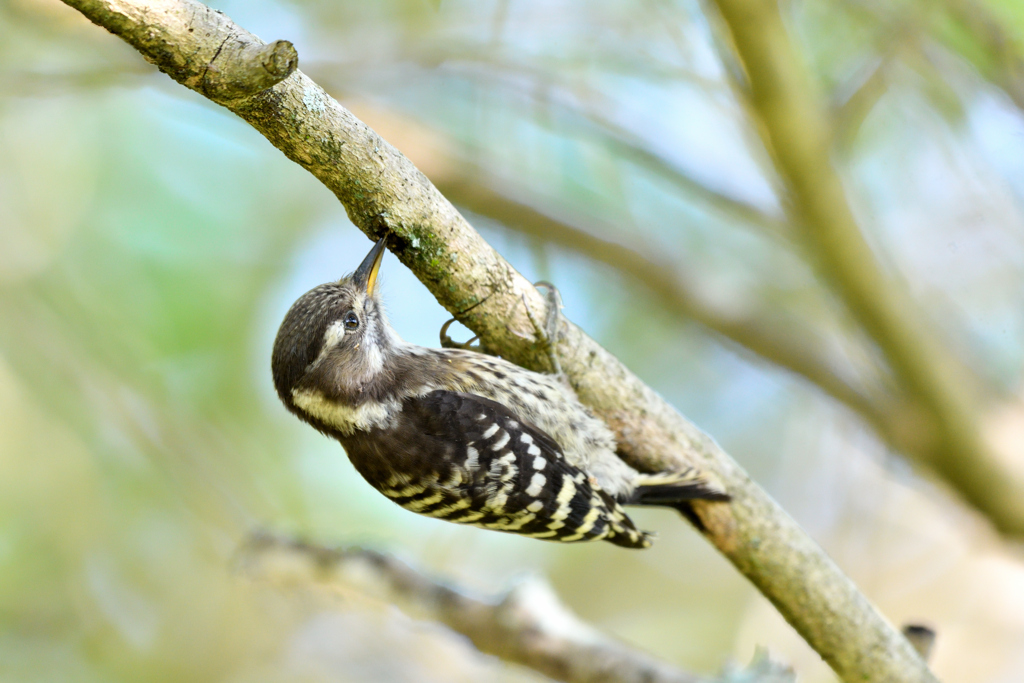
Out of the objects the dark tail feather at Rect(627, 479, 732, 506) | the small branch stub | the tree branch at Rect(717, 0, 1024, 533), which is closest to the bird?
the dark tail feather at Rect(627, 479, 732, 506)

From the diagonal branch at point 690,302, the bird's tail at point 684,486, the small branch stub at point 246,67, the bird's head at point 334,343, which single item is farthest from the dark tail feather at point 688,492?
the diagonal branch at point 690,302

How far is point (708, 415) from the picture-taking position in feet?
21.8

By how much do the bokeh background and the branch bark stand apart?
115 centimetres

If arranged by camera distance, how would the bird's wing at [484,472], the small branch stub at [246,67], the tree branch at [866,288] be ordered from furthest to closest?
1. the tree branch at [866,288]
2. the bird's wing at [484,472]
3. the small branch stub at [246,67]

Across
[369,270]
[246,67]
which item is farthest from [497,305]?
[246,67]

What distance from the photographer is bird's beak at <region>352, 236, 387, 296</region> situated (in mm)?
2395

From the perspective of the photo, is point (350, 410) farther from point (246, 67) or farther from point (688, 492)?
point (246, 67)

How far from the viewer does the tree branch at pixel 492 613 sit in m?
3.18

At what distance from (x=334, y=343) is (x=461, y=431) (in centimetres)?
53

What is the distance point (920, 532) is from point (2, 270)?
653 centimetres

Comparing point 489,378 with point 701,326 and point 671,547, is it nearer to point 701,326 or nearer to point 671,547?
point 701,326

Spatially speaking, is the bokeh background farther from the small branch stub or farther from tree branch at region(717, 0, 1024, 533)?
the small branch stub

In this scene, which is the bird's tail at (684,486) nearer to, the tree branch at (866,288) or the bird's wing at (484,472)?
the bird's wing at (484,472)

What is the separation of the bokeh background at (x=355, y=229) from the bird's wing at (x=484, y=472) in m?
0.88
